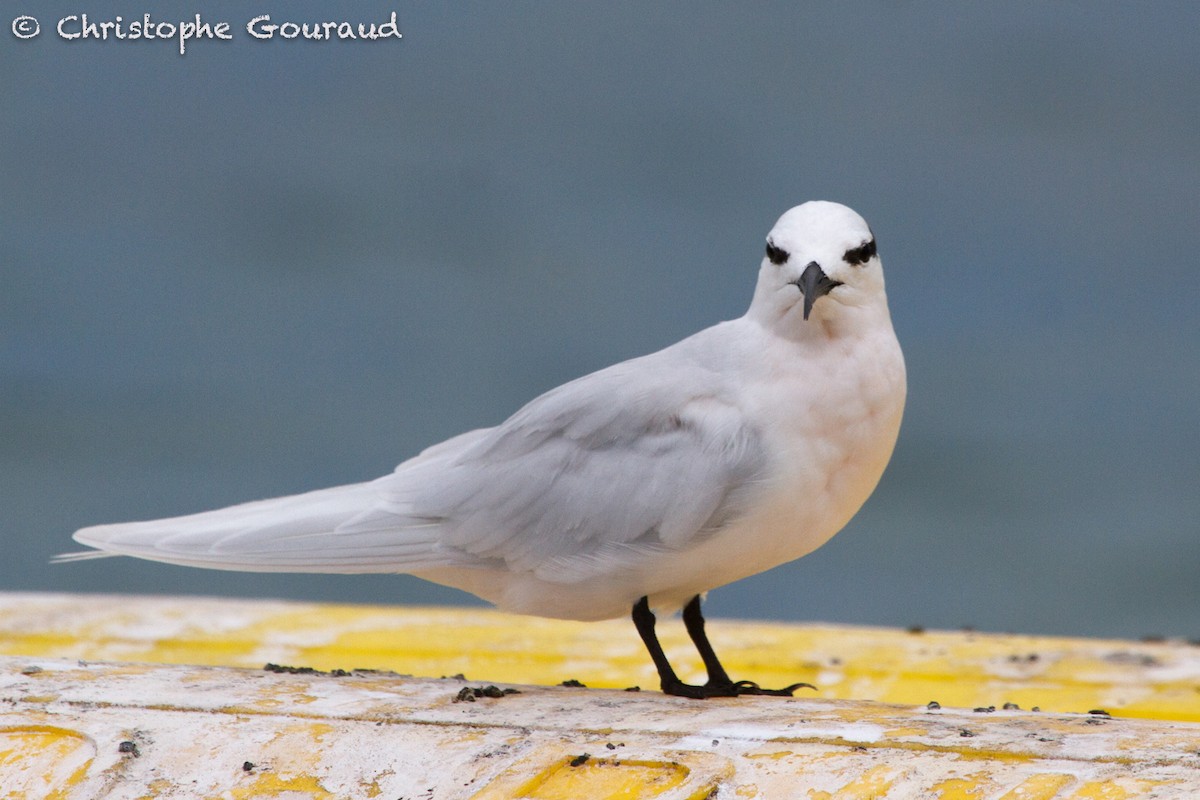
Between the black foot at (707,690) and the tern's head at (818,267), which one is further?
the black foot at (707,690)

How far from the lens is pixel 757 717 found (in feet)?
11.1

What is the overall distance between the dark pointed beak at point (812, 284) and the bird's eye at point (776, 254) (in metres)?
0.08

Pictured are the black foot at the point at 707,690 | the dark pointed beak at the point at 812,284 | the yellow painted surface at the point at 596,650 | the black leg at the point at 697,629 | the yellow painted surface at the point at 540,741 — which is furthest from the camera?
the yellow painted surface at the point at 596,650

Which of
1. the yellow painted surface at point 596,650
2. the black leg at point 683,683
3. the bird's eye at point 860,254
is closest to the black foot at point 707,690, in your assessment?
the black leg at point 683,683

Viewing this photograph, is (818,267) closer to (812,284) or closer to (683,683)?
(812,284)

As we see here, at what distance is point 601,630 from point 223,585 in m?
5.68

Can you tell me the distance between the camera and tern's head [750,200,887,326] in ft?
11.8

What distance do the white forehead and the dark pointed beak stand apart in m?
0.07

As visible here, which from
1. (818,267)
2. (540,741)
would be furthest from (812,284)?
(540,741)

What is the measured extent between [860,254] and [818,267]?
0.45 ft

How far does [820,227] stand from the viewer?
143 inches

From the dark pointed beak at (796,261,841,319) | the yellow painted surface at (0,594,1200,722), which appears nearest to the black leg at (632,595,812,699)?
the yellow painted surface at (0,594,1200,722)

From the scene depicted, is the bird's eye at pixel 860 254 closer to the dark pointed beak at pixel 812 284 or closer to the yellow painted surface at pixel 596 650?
the dark pointed beak at pixel 812 284

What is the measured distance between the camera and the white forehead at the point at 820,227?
11.8 feet
